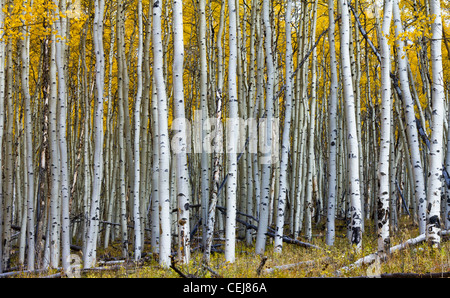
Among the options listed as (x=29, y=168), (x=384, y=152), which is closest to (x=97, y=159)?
(x=29, y=168)

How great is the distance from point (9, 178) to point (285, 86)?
5855 mm

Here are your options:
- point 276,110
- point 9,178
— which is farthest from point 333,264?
point 9,178

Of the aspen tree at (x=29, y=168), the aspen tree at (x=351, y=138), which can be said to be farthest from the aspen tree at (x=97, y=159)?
the aspen tree at (x=351, y=138)

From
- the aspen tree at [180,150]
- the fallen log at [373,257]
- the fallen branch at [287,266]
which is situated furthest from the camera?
the aspen tree at [180,150]

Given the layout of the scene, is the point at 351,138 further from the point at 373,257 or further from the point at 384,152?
the point at 373,257

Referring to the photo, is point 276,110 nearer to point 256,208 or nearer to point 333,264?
point 256,208

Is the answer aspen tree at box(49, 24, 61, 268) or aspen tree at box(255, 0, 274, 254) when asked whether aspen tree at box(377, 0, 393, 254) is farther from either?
aspen tree at box(49, 24, 61, 268)

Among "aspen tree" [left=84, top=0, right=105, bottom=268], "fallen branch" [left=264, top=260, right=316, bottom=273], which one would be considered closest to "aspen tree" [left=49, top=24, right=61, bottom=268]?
"aspen tree" [left=84, top=0, right=105, bottom=268]

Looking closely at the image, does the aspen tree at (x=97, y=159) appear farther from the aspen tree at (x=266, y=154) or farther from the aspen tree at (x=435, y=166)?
the aspen tree at (x=435, y=166)

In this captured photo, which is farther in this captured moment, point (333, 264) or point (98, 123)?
point (98, 123)

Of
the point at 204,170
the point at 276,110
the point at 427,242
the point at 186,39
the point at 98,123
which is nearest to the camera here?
the point at 427,242

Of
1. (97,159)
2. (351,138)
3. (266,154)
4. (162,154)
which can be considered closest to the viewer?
(162,154)

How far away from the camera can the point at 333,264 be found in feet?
19.2
